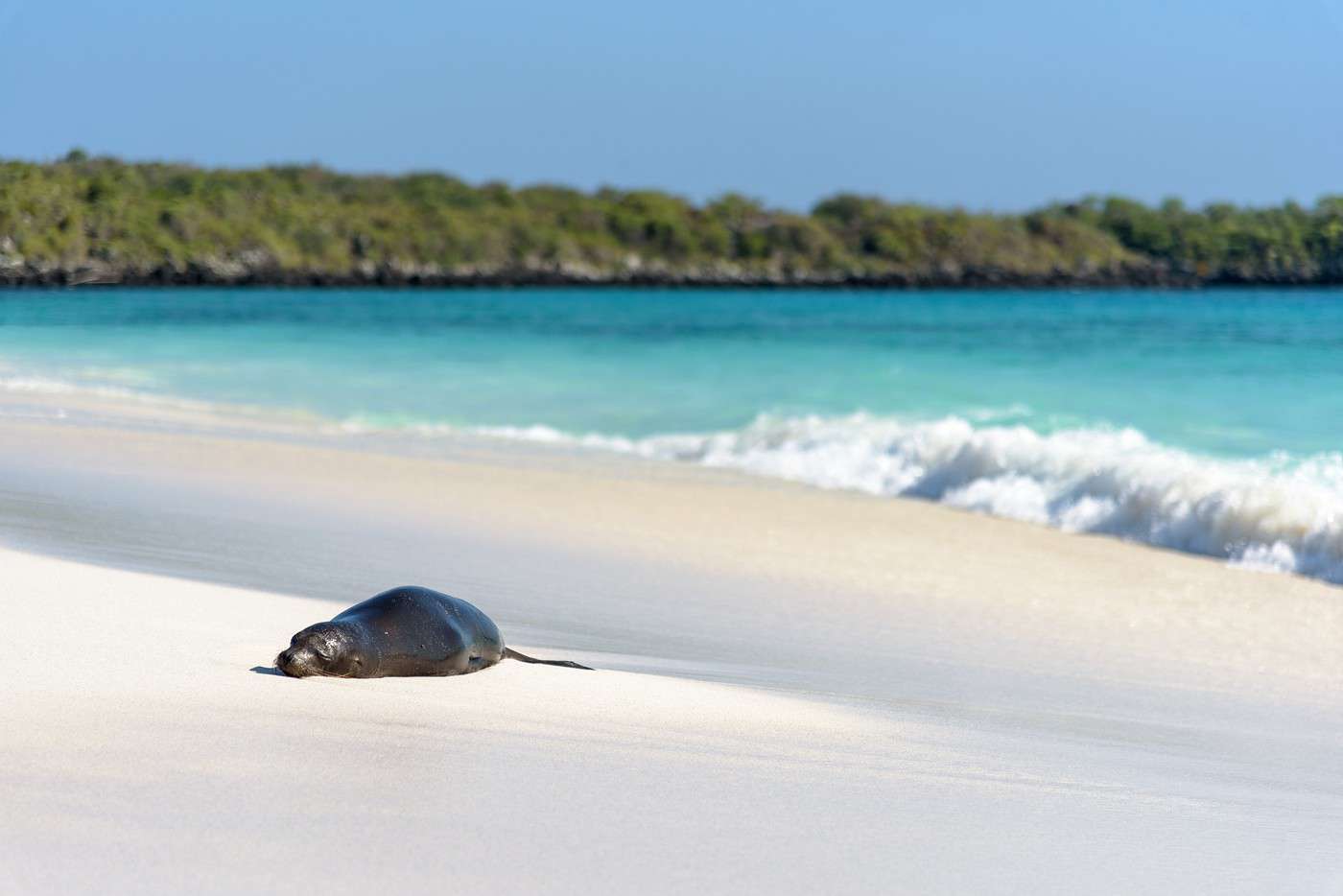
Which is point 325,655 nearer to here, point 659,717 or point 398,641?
point 398,641

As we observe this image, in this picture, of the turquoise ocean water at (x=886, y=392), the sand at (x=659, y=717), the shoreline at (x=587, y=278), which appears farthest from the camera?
the shoreline at (x=587, y=278)

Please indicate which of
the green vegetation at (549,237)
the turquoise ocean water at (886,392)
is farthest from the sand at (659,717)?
the green vegetation at (549,237)

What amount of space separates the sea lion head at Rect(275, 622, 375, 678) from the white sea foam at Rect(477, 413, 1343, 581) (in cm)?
564

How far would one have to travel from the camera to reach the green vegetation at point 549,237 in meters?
68.1

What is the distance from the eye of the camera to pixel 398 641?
4.29m

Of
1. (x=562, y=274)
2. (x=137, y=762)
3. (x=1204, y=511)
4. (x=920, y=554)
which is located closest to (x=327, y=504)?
(x=920, y=554)

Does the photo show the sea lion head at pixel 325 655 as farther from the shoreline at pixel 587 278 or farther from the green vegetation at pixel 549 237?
the shoreline at pixel 587 278

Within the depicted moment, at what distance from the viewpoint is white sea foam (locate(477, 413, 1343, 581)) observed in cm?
859

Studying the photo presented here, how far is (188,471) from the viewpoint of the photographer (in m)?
10.2

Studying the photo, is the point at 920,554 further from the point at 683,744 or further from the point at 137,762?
the point at 137,762

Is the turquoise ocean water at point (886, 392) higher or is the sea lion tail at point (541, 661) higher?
the turquoise ocean water at point (886, 392)

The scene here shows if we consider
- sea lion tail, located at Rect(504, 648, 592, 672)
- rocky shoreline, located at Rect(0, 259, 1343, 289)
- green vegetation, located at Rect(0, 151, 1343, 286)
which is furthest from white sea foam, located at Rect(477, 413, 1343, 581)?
rocky shoreline, located at Rect(0, 259, 1343, 289)

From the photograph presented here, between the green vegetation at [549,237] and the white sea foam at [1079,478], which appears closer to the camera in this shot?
the white sea foam at [1079,478]

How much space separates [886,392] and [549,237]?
8249cm
